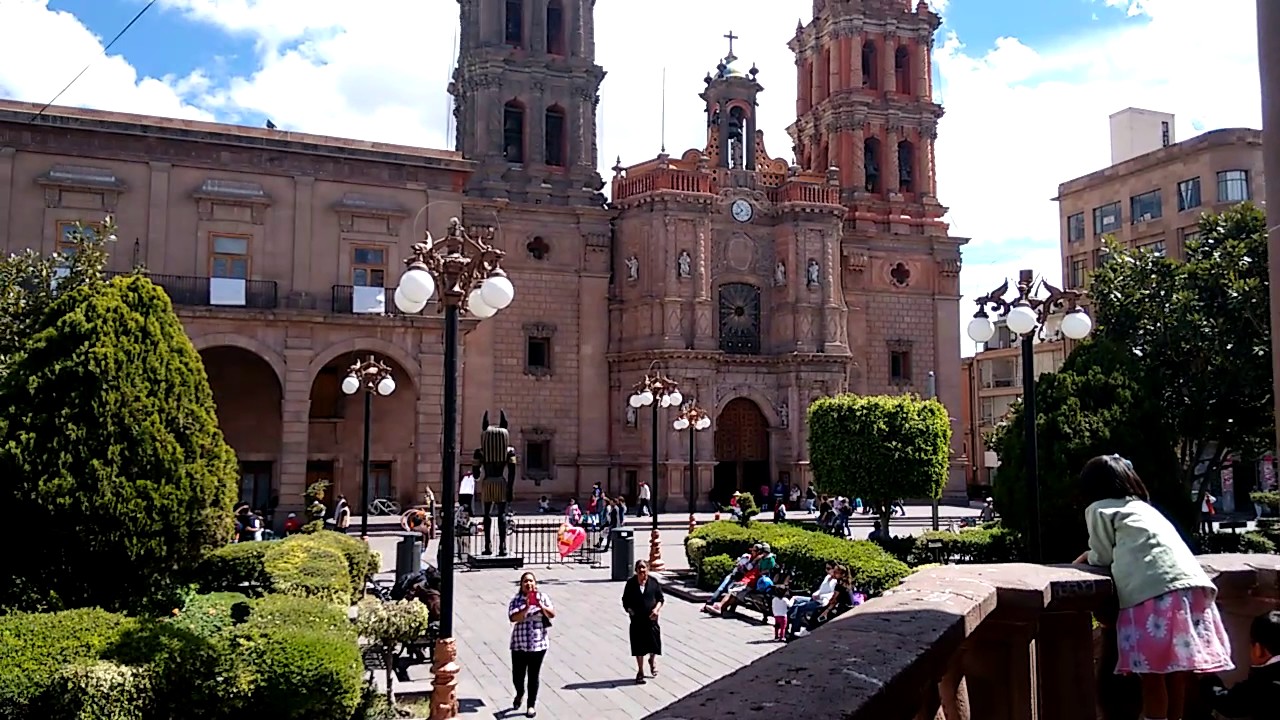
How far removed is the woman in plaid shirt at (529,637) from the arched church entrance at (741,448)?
33094 mm

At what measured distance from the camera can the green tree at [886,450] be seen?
26.7 metres

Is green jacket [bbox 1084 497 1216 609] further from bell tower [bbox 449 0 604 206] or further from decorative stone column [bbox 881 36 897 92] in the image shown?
decorative stone column [bbox 881 36 897 92]

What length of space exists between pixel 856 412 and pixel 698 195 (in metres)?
18.0

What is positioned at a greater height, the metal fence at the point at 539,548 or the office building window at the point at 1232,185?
the office building window at the point at 1232,185

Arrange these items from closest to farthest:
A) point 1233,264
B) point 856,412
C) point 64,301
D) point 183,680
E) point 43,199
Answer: point 183,680 < point 64,301 < point 1233,264 < point 856,412 < point 43,199

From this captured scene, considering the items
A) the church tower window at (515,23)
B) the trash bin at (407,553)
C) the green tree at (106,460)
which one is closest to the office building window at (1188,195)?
the church tower window at (515,23)

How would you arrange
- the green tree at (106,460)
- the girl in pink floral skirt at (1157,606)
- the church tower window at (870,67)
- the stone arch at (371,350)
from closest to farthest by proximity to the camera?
the girl in pink floral skirt at (1157,606)
the green tree at (106,460)
the stone arch at (371,350)
the church tower window at (870,67)

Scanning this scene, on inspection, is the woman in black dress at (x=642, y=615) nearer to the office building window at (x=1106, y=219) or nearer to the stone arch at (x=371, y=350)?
the stone arch at (x=371, y=350)

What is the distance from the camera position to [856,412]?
27188mm

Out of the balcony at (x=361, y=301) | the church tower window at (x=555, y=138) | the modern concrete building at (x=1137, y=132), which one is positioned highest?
the modern concrete building at (x=1137, y=132)

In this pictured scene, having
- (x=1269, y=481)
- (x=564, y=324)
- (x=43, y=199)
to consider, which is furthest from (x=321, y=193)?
Answer: (x=1269, y=481)

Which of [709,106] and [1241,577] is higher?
[709,106]

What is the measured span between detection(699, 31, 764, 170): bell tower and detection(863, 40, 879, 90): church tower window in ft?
19.8

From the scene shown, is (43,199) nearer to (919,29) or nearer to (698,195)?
(698,195)
